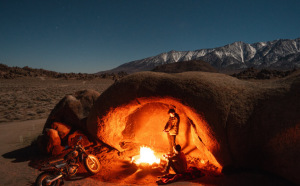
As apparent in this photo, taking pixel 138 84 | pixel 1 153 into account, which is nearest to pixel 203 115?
pixel 138 84

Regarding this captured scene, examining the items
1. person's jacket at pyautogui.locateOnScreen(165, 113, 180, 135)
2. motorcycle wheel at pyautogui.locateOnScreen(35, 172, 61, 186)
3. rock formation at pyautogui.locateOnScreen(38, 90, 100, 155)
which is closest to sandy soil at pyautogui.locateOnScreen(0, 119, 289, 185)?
motorcycle wheel at pyautogui.locateOnScreen(35, 172, 61, 186)

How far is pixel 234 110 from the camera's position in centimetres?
407

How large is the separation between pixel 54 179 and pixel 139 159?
2.63m

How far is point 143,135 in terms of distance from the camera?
22.8 feet

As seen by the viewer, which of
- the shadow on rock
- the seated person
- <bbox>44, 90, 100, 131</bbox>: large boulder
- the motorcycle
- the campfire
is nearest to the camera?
the motorcycle

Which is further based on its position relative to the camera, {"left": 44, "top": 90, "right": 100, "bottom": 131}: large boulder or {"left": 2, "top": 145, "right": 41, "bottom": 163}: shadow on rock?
{"left": 44, "top": 90, "right": 100, "bottom": 131}: large boulder

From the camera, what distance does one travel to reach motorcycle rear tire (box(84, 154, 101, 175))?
15.2ft

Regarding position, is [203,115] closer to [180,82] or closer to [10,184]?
[180,82]

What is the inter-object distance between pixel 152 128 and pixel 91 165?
2822 mm

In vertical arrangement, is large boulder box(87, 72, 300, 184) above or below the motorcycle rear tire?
above

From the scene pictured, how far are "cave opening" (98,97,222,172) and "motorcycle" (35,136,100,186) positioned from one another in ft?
3.87

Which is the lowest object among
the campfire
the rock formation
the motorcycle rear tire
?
the campfire

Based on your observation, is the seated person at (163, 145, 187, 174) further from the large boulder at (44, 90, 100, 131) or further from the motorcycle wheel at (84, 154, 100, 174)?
the large boulder at (44, 90, 100, 131)

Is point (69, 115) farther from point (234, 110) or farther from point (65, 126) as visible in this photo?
point (234, 110)
